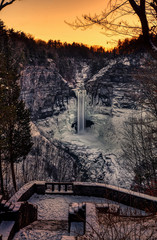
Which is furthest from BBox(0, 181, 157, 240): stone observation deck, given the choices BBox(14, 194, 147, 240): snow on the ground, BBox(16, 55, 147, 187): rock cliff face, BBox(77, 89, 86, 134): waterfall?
BBox(77, 89, 86, 134): waterfall

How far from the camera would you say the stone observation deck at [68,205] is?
6.59 meters

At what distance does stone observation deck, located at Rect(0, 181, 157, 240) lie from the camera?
21.6 feet

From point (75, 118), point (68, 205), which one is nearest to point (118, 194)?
point (68, 205)

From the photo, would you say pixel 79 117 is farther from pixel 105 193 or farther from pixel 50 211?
pixel 50 211

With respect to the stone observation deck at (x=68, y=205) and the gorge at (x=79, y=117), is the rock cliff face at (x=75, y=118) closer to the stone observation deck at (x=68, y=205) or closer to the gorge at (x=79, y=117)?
the gorge at (x=79, y=117)

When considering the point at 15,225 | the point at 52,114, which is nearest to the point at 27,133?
the point at 15,225

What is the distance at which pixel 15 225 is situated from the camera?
259 inches

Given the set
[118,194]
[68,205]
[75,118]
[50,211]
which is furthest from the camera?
[75,118]

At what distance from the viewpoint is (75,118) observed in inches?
2437

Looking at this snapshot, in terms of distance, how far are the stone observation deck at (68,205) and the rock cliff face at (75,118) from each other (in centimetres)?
2240

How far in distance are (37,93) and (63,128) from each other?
41.5ft

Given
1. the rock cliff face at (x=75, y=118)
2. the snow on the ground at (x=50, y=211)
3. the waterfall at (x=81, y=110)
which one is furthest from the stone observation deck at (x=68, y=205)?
the waterfall at (x=81, y=110)

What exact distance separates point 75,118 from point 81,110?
3.58m

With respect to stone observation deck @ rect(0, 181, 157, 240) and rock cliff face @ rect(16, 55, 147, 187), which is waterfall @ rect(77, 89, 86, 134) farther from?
stone observation deck @ rect(0, 181, 157, 240)
